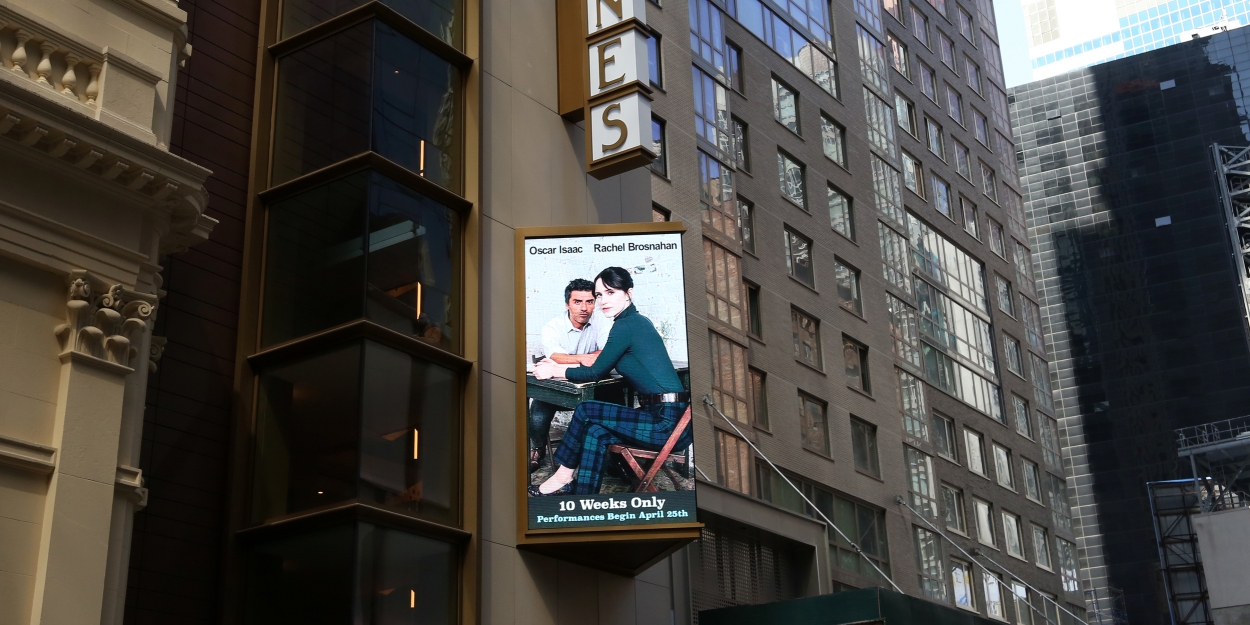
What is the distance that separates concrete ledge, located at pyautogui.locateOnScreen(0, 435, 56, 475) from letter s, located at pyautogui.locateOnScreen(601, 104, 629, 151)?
13928 mm

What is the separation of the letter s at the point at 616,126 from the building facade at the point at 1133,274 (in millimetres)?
93896

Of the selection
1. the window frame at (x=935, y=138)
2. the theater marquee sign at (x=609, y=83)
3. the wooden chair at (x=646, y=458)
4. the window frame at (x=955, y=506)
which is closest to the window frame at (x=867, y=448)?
the window frame at (x=955, y=506)

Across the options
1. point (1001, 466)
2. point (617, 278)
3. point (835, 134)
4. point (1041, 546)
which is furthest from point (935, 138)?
point (617, 278)

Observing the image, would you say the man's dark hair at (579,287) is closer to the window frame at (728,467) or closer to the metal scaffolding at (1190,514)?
the window frame at (728,467)

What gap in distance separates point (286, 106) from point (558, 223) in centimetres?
581

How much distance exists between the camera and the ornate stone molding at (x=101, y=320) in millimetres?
16812

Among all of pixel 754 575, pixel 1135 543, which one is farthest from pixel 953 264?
pixel 1135 543

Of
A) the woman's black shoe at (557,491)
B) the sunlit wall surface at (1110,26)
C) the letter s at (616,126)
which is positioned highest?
the sunlit wall surface at (1110,26)

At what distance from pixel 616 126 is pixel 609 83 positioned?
→ 0.92 m

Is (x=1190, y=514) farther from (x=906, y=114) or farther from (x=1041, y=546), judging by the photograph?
(x=906, y=114)

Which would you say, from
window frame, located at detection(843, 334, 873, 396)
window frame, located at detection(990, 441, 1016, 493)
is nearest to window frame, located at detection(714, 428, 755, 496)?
window frame, located at detection(843, 334, 873, 396)

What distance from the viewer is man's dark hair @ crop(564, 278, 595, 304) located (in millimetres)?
25250

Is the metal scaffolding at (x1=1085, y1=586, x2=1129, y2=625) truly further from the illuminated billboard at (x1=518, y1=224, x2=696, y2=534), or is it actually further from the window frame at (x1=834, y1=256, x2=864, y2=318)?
the illuminated billboard at (x1=518, y1=224, x2=696, y2=534)

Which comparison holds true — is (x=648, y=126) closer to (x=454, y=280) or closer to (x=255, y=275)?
(x=454, y=280)
